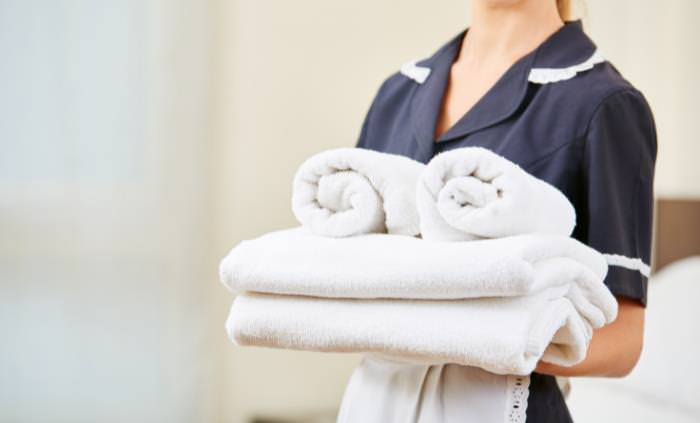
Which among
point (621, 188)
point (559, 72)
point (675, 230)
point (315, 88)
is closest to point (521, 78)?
point (559, 72)

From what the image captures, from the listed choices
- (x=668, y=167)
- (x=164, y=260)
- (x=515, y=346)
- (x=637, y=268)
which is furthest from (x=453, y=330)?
(x=668, y=167)

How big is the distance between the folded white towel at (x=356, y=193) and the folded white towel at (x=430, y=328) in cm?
8

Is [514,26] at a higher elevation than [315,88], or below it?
higher

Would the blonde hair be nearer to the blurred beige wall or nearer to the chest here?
the chest

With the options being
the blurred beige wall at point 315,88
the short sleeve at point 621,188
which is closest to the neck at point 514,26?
the short sleeve at point 621,188

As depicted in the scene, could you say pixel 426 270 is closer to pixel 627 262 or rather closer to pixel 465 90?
pixel 627 262

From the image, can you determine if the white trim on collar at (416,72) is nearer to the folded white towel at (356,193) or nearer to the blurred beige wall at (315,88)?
the folded white towel at (356,193)

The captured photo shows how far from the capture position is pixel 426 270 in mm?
617

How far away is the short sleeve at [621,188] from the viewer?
2.61 ft

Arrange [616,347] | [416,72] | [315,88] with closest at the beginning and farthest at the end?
[616,347]
[416,72]
[315,88]

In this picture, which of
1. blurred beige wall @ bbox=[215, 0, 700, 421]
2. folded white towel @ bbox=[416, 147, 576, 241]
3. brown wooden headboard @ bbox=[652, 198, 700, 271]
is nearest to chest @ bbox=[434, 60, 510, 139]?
folded white towel @ bbox=[416, 147, 576, 241]

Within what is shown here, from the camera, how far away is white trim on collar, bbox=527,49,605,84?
0.86 metres

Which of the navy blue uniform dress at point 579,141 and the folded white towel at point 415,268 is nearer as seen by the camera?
the folded white towel at point 415,268

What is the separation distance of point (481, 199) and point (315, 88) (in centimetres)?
138
